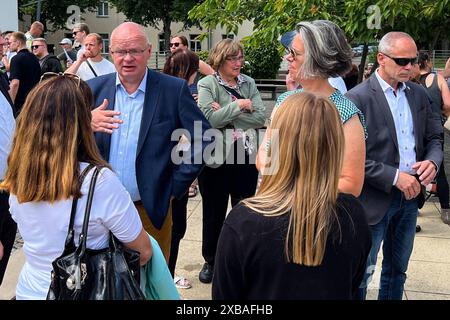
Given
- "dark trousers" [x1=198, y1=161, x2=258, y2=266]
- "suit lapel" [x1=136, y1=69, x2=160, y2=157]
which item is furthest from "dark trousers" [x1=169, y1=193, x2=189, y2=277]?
"suit lapel" [x1=136, y1=69, x2=160, y2=157]

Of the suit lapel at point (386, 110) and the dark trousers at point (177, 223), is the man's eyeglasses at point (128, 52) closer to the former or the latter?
the dark trousers at point (177, 223)

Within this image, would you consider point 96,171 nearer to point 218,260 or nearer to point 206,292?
point 218,260

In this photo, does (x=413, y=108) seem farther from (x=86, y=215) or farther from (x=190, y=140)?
(x=86, y=215)

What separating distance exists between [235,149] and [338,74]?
1704 millimetres

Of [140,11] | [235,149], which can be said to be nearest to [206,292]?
[235,149]

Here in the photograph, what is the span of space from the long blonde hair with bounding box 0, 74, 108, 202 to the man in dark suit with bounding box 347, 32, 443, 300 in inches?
68.8

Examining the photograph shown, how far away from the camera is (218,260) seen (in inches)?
72.9

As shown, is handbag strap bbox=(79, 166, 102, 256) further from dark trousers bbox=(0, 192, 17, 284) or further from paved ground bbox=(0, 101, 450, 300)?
paved ground bbox=(0, 101, 450, 300)

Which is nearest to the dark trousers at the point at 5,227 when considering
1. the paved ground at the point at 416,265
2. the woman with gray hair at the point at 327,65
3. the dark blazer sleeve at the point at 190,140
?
the paved ground at the point at 416,265

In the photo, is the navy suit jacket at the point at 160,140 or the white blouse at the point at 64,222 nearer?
the white blouse at the point at 64,222

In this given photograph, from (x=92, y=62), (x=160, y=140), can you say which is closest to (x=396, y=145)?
(x=160, y=140)

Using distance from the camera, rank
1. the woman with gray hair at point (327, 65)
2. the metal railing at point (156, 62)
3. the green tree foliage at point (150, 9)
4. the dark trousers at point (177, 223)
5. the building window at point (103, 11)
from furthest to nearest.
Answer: the building window at point (103, 11), the green tree foliage at point (150, 9), the metal railing at point (156, 62), the dark trousers at point (177, 223), the woman with gray hair at point (327, 65)

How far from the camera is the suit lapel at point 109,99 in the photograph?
3283 millimetres

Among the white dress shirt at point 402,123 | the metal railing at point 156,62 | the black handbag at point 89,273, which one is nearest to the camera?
the black handbag at point 89,273
